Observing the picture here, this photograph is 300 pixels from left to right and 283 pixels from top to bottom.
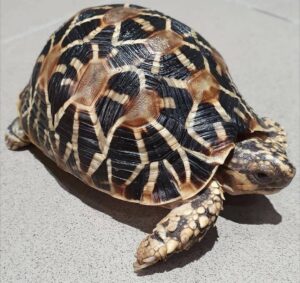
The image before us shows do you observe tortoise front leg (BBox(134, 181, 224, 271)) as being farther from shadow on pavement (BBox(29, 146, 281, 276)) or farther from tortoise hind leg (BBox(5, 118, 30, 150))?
tortoise hind leg (BBox(5, 118, 30, 150))

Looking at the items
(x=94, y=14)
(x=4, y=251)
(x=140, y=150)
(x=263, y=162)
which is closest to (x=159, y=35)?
(x=94, y=14)

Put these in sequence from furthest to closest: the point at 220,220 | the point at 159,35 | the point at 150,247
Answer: the point at 220,220
the point at 159,35
the point at 150,247

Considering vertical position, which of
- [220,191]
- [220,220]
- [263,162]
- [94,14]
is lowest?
[220,220]

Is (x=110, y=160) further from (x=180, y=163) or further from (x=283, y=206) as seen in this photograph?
(x=283, y=206)

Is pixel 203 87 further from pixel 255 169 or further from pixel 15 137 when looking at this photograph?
pixel 15 137

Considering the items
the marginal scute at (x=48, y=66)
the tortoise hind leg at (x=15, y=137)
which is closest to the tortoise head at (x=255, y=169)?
the marginal scute at (x=48, y=66)

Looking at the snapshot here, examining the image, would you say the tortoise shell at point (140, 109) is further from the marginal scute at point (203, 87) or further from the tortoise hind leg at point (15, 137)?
the tortoise hind leg at point (15, 137)

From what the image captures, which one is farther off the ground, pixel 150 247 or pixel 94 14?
pixel 94 14
